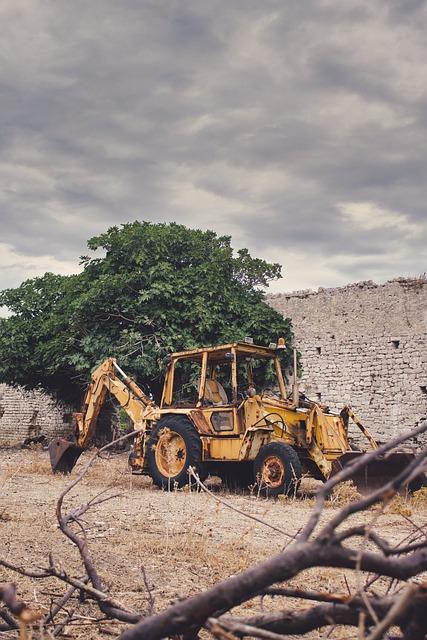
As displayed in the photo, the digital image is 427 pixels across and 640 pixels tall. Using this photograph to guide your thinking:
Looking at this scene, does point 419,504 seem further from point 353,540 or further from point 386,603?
point 386,603

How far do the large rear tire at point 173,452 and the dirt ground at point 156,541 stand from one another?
0.53 m

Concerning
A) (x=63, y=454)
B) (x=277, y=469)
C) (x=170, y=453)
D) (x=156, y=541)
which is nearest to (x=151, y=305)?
(x=63, y=454)

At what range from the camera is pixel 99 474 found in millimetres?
12422

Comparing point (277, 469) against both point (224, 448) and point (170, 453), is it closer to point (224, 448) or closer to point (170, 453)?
point (224, 448)

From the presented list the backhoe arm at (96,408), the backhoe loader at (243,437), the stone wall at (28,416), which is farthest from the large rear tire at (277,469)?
the stone wall at (28,416)

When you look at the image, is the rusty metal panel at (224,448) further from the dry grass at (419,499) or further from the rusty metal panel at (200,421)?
the dry grass at (419,499)

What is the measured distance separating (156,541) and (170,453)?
5.33 metres

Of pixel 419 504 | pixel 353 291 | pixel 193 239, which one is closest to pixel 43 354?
pixel 193 239

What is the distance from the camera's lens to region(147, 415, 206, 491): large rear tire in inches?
414

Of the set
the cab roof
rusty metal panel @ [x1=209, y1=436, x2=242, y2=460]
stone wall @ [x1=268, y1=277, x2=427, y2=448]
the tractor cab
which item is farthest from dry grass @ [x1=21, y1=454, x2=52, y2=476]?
stone wall @ [x1=268, y1=277, x2=427, y2=448]

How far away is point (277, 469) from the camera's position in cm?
986

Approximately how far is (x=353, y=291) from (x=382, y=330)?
134cm

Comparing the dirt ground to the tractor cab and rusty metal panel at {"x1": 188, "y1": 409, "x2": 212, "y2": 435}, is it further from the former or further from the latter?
the tractor cab

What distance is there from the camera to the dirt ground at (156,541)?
4.04 meters
